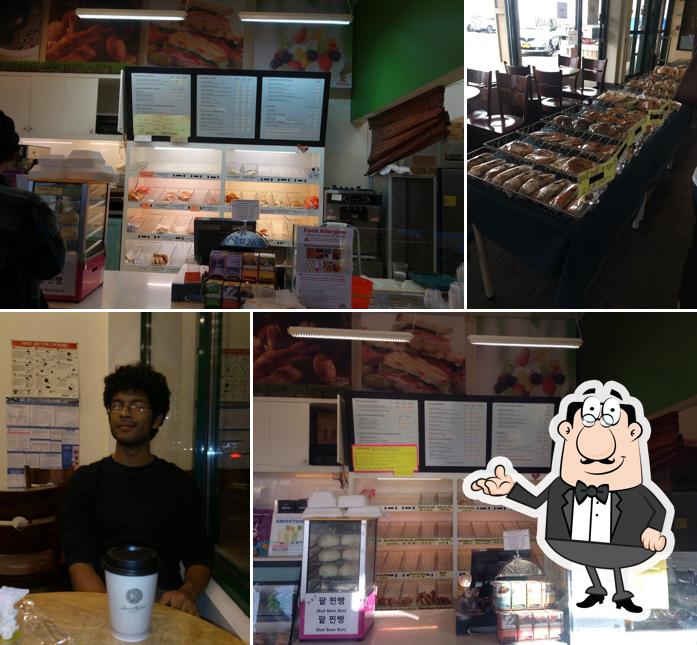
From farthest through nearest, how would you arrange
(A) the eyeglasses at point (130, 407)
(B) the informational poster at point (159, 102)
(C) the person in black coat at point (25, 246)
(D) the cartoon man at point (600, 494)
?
(D) the cartoon man at point (600, 494) → (A) the eyeglasses at point (130, 407) → (C) the person in black coat at point (25, 246) → (B) the informational poster at point (159, 102)

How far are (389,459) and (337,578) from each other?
0.39 metres

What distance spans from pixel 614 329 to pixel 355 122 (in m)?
0.98

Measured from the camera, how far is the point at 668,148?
2.43 m

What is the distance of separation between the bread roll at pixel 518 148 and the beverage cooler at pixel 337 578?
1150 millimetres

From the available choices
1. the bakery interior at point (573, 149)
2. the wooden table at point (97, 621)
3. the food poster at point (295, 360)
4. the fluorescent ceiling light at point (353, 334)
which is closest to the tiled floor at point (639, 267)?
the bakery interior at point (573, 149)

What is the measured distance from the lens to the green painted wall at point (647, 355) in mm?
2494

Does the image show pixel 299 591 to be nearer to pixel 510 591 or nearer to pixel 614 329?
pixel 510 591

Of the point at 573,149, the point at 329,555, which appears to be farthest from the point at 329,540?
the point at 573,149

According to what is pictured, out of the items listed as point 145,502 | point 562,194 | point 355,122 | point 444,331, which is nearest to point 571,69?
point 562,194

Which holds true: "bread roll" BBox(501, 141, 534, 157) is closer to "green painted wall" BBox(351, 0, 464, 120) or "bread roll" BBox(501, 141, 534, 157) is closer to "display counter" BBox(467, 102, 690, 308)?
"display counter" BBox(467, 102, 690, 308)

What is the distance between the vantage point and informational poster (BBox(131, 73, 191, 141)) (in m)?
2.10

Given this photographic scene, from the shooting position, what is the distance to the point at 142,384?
2.33 m

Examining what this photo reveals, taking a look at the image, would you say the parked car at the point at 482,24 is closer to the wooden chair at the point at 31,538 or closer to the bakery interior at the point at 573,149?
the bakery interior at the point at 573,149

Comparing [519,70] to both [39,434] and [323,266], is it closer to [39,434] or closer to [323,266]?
[323,266]
